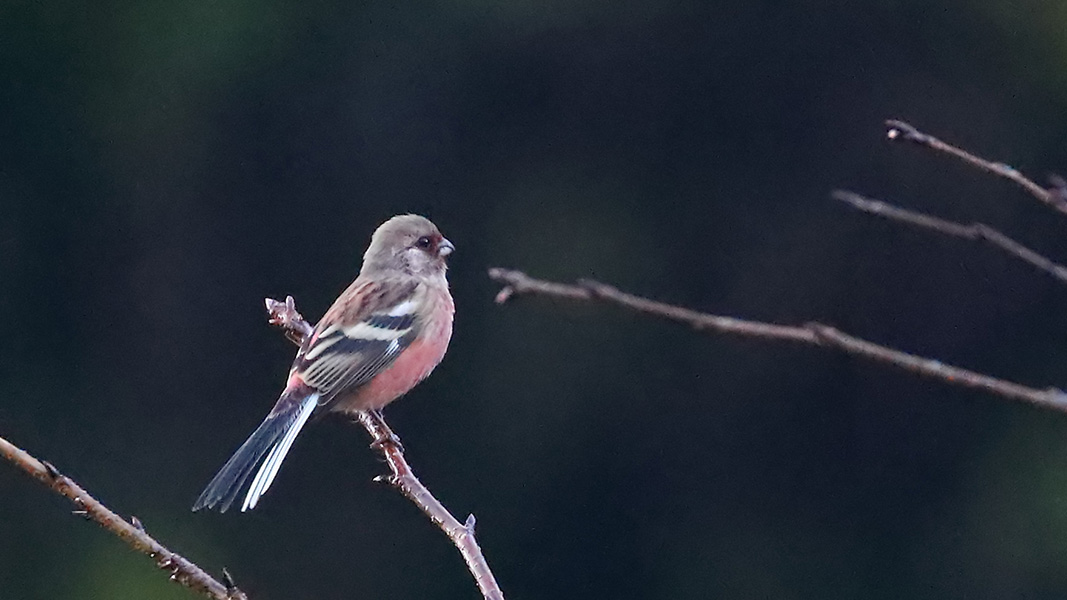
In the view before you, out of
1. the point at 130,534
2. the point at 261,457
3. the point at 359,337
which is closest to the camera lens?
the point at 130,534

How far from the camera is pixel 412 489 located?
92.9 inches

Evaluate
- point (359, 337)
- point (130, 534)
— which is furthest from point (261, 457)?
point (130, 534)

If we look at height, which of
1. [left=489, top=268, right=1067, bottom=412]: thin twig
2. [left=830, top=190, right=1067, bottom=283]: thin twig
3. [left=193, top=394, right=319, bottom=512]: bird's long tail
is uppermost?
[left=193, top=394, right=319, bottom=512]: bird's long tail

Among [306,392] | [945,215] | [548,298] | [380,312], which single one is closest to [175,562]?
[548,298]

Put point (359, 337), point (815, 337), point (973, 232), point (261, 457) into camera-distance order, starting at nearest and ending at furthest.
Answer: point (815, 337), point (973, 232), point (261, 457), point (359, 337)

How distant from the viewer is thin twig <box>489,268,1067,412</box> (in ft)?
2.65

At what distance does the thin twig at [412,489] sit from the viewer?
5.66ft

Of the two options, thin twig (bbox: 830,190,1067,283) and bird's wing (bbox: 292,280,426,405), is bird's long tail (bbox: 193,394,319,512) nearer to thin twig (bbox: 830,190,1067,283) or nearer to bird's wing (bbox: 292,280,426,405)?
bird's wing (bbox: 292,280,426,405)

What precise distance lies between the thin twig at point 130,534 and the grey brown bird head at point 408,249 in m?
2.66

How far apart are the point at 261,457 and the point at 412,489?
96cm

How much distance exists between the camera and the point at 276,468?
3203 millimetres

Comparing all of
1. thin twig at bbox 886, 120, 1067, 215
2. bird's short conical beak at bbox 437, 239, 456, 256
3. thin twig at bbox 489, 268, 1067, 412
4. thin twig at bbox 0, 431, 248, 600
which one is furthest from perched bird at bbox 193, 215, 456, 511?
thin twig at bbox 489, 268, 1067, 412

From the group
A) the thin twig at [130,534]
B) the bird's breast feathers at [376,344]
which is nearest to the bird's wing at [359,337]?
the bird's breast feathers at [376,344]

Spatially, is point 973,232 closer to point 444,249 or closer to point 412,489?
point 412,489
